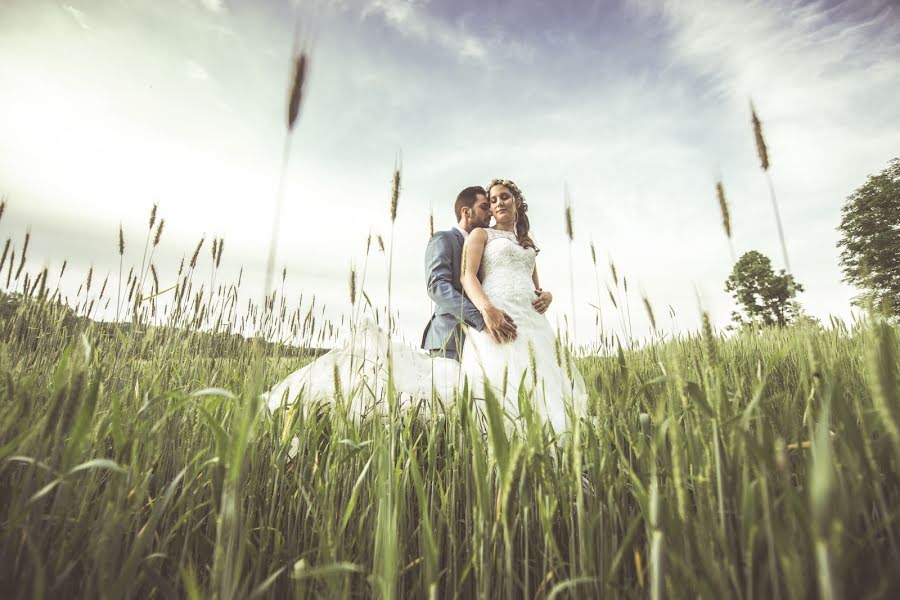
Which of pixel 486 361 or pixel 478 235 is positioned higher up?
pixel 478 235

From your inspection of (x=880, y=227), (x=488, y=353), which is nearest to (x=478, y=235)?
(x=488, y=353)

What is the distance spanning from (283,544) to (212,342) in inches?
92.7

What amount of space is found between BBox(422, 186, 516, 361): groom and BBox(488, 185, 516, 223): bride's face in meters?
0.39

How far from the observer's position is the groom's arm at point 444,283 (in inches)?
125

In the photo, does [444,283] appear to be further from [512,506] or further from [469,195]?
[512,506]

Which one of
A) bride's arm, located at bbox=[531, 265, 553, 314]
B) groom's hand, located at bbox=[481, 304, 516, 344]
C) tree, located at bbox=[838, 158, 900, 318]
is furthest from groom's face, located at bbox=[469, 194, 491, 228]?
tree, located at bbox=[838, 158, 900, 318]

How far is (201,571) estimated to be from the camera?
3.75ft

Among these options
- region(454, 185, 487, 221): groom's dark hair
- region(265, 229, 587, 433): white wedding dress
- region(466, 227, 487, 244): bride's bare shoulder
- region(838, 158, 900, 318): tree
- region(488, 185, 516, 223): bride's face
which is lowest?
region(265, 229, 587, 433): white wedding dress

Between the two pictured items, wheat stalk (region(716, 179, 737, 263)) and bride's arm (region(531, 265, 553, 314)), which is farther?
bride's arm (region(531, 265, 553, 314))

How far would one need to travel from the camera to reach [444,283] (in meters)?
3.33

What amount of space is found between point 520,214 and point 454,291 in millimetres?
1480

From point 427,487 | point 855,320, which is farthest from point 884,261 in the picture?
point 427,487

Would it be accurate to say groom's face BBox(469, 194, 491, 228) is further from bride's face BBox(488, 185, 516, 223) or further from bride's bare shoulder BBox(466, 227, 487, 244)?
bride's bare shoulder BBox(466, 227, 487, 244)

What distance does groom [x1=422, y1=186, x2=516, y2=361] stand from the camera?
287cm
